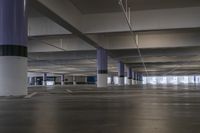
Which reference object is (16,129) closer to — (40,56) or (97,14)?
(97,14)

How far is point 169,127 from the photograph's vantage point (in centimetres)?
362

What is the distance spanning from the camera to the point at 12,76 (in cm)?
980

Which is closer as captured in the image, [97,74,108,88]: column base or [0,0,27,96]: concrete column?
[0,0,27,96]: concrete column

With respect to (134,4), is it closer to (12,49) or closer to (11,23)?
(11,23)

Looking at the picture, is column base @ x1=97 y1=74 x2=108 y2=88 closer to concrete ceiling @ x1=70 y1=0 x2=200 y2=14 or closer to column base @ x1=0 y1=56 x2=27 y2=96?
concrete ceiling @ x1=70 y1=0 x2=200 y2=14

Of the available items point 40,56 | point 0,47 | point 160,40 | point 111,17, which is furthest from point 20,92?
point 40,56

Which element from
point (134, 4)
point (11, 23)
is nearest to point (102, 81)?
point (134, 4)

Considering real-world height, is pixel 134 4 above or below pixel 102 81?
above

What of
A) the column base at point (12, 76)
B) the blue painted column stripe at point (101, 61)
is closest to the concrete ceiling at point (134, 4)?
the column base at point (12, 76)

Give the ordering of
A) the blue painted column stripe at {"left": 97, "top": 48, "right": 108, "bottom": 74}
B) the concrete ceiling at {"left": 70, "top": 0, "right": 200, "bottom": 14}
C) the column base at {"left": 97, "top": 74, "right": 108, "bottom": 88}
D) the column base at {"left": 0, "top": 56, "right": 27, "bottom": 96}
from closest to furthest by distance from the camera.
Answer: the column base at {"left": 0, "top": 56, "right": 27, "bottom": 96}, the concrete ceiling at {"left": 70, "top": 0, "right": 200, "bottom": 14}, the blue painted column stripe at {"left": 97, "top": 48, "right": 108, "bottom": 74}, the column base at {"left": 97, "top": 74, "right": 108, "bottom": 88}

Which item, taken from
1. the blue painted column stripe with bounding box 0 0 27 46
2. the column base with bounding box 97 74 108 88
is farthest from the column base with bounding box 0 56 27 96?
the column base with bounding box 97 74 108 88

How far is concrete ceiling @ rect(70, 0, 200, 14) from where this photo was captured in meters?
16.2

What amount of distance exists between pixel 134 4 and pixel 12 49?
892 centimetres

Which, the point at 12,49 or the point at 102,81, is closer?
the point at 12,49
